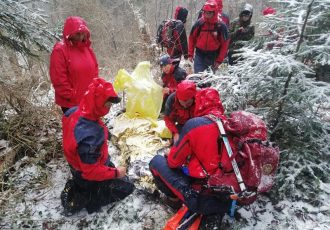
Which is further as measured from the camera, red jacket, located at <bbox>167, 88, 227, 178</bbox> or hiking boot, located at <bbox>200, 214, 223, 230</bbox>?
hiking boot, located at <bbox>200, 214, 223, 230</bbox>

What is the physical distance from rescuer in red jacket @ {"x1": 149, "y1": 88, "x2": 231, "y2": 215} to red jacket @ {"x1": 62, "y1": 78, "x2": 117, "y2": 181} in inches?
24.7

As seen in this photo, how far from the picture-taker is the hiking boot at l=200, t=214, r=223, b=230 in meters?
3.02

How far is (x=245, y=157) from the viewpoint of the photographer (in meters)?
2.75

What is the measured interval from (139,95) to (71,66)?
131 cm

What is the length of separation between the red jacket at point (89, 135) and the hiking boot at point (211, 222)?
106 centimetres

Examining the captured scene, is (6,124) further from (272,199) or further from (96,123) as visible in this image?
(272,199)

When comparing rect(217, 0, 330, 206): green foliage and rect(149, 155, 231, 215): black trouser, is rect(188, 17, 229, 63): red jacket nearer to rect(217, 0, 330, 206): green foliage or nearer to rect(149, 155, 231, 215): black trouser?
rect(217, 0, 330, 206): green foliage

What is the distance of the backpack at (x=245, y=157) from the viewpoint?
273cm

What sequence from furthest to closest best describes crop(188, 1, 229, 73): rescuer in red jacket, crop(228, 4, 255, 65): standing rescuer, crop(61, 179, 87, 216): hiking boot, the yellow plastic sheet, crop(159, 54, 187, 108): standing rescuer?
crop(228, 4, 255, 65): standing rescuer, crop(188, 1, 229, 73): rescuer in red jacket, crop(159, 54, 187, 108): standing rescuer, the yellow plastic sheet, crop(61, 179, 87, 216): hiking boot

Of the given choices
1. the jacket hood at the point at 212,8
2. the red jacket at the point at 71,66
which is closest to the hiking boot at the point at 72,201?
the red jacket at the point at 71,66

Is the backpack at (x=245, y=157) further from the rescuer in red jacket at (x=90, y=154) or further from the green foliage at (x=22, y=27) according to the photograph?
the green foliage at (x=22, y=27)

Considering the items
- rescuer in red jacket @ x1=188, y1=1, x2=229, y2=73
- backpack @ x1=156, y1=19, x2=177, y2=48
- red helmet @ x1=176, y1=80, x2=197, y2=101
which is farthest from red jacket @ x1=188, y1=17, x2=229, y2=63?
red helmet @ x1=176, y1=80, x2=197, y2=101

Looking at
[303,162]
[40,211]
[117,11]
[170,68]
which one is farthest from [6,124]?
[117,11]

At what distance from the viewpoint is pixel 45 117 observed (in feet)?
15.8
